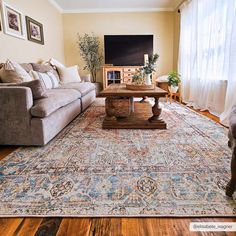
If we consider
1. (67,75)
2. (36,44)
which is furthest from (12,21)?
(67,75)

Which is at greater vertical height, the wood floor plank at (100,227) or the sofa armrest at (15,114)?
the sofa armrest at (15,114)

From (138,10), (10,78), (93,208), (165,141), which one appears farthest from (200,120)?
(138,10)

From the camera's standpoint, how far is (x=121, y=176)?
1.42 meters

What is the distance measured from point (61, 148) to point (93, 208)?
1000 millimetres

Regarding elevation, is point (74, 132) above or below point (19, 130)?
below

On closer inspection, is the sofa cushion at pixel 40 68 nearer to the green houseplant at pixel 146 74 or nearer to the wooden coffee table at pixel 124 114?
the wooden coffee table at pixel 124 114

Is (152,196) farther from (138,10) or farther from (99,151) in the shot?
(138,10)

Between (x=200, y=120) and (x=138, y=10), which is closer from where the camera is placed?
(x=200, y=120)

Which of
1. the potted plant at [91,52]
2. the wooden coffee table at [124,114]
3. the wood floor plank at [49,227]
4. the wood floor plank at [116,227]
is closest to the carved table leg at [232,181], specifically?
the wood floor plank at [116,227]

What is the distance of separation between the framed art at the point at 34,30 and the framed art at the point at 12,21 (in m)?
0.20

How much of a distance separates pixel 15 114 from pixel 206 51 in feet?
11.1

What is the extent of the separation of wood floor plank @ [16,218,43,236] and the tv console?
4834 mm

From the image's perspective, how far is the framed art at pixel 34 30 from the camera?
384 cm

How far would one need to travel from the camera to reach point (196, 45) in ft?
13.2
